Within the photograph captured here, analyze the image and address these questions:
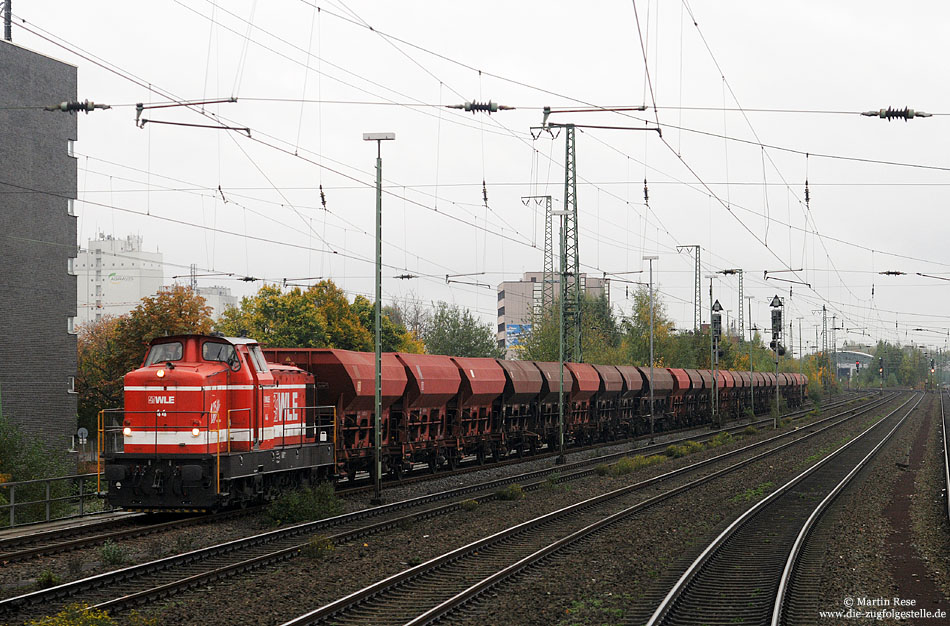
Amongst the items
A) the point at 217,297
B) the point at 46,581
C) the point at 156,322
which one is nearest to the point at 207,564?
the point at 46,581

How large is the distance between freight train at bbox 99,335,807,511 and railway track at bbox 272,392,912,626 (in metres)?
5.96

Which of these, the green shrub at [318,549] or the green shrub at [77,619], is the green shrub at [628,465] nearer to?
the green shrub at [318,549]

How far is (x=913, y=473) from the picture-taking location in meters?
34.3

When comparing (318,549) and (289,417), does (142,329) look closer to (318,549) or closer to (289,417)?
(289,417)

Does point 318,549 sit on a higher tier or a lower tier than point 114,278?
lower

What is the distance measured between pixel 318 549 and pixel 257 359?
616 centimetres

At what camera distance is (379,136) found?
23828 mm

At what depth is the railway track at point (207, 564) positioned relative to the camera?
12.8 m

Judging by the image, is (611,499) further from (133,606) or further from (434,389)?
(133,606)

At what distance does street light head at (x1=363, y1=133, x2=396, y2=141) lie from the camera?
931 inches

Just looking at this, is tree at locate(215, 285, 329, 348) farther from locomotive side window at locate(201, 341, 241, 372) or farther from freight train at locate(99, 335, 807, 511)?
locomotive side window at locate(201, 341, 241, 372)

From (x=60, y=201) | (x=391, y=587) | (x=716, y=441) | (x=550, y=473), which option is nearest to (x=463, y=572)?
(x=391, y=587)

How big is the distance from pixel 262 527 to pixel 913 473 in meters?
25.3

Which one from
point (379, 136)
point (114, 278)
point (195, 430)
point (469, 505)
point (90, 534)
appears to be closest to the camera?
point (90, 534)
